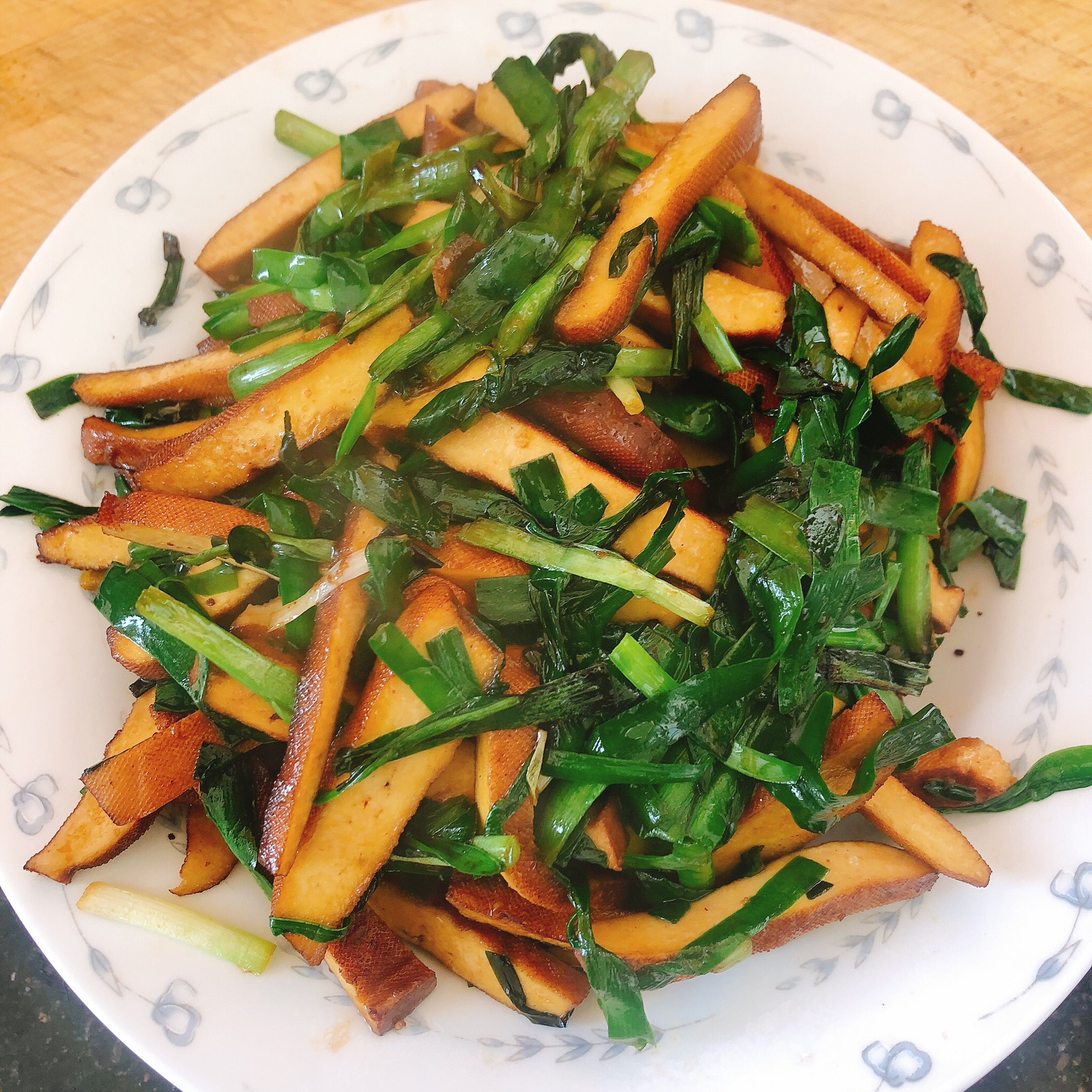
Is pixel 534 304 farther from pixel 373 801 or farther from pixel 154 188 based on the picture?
pixel 154 188

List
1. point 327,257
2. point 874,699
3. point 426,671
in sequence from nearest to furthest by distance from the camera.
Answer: point 426,671 < point 874,699 < point 327,257

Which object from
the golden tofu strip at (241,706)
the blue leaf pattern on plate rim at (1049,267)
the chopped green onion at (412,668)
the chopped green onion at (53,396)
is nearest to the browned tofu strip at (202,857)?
the golden tofu strip at (241,706)

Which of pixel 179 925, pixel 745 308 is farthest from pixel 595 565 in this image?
pixel 179 925

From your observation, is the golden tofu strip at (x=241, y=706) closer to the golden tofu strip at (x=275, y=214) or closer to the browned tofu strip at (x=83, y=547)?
the browned tofu strip at (x=83, y=547)

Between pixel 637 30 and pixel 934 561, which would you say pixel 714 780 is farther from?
pixel 637 30

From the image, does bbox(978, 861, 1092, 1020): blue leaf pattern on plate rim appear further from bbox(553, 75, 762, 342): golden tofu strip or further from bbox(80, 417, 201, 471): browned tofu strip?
bbox(80, 417, 201, 471): browned tofu strip

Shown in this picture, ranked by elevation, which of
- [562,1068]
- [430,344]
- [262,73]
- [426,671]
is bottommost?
[562,1068]

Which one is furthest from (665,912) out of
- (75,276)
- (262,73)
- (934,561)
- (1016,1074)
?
(262,73)
